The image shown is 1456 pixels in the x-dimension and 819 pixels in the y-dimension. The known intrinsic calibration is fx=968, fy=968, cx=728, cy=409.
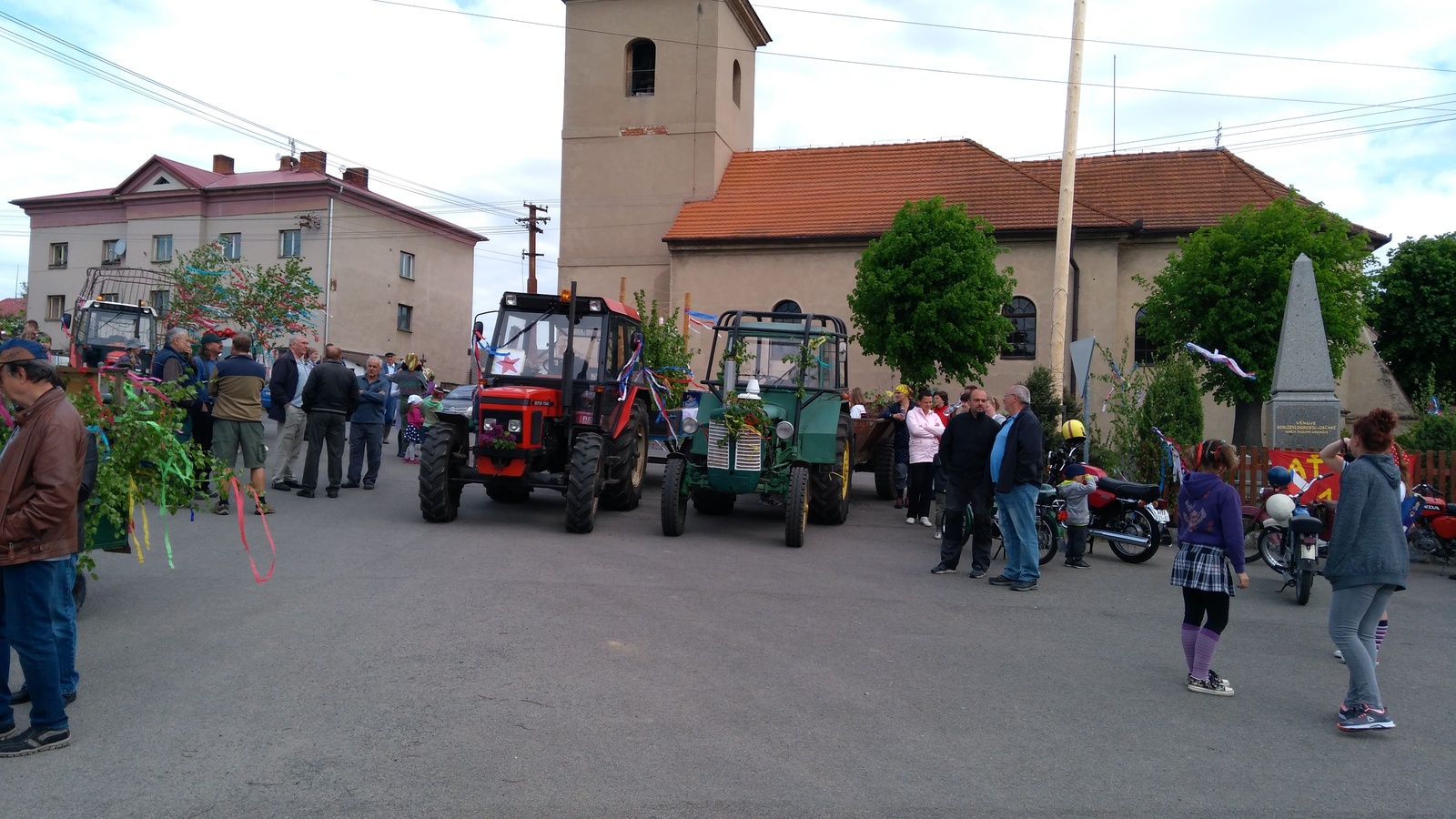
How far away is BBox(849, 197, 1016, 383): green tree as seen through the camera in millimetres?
23109

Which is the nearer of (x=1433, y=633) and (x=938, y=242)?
(x=1433, y=633)

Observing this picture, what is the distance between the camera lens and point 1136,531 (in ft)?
33.4

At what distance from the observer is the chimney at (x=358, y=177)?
154ft

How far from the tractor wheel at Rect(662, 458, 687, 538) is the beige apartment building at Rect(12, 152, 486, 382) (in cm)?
3384

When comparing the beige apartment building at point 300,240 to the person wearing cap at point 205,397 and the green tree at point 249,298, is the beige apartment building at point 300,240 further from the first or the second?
the person wearing cap at point 205,397

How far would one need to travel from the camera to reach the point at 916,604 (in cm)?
785

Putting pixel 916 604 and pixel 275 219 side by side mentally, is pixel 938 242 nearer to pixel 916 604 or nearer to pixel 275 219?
pixel 916 604

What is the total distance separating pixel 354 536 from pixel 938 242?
673 inches

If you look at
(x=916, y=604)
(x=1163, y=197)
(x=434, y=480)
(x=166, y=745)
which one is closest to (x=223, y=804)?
(x=166, y=745)

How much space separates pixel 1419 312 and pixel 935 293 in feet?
66.1

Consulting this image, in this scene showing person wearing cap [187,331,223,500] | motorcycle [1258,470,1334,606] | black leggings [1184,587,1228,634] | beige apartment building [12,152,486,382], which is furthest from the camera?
beige apartment building [12,152,486,382]

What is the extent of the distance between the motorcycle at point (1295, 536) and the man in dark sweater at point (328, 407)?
34.2ft

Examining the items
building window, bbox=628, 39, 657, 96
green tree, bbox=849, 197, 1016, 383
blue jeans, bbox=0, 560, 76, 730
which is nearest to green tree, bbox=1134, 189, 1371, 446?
green tree, bbox=849, 197, 1016, 383

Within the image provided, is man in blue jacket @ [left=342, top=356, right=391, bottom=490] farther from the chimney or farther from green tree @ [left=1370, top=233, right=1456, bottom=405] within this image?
the chimney
